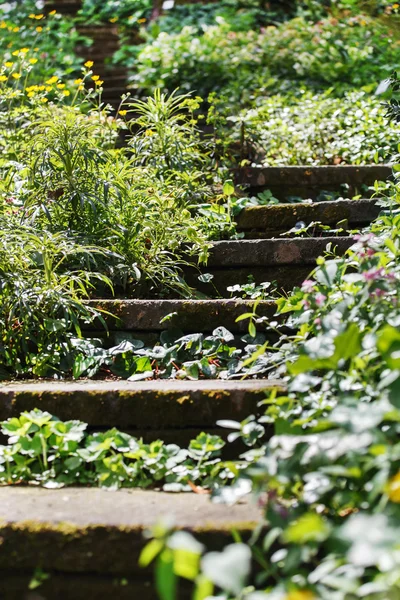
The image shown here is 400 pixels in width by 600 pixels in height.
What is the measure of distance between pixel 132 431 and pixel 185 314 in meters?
→ 0.75

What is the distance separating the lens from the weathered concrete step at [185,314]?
2.81 m

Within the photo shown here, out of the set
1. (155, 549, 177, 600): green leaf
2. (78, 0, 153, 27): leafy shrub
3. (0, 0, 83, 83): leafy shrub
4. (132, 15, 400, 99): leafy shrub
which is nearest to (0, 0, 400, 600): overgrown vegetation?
(155, 549, 177, 600): green leaf

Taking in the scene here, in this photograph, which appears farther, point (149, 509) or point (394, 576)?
point (149, 509)

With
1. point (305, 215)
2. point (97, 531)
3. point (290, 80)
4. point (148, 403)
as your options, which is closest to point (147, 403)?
point (148, 403)

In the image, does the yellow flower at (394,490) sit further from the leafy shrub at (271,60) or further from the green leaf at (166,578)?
the leafy shrub at (271,60)

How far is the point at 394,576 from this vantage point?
45.5 inches

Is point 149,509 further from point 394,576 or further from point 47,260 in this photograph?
point 47,260

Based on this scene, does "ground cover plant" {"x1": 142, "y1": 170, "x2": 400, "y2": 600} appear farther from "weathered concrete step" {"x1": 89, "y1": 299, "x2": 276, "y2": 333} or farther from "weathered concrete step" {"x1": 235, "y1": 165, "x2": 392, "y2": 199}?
"weathered concrete step" {"x1": 235, "y1": 165, "x2": 392, "y2": 199}

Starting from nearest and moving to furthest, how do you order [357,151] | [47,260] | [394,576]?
1. [394,576]
2. [47,260]
3. [357,151]

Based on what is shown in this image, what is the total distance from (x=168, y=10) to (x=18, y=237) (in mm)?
6802

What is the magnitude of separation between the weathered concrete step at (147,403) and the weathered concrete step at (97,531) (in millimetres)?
380

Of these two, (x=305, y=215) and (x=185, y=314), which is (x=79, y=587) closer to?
(x=185, y=314)

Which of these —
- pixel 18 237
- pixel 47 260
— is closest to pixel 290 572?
pixel 47 260

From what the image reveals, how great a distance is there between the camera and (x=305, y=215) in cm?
362
